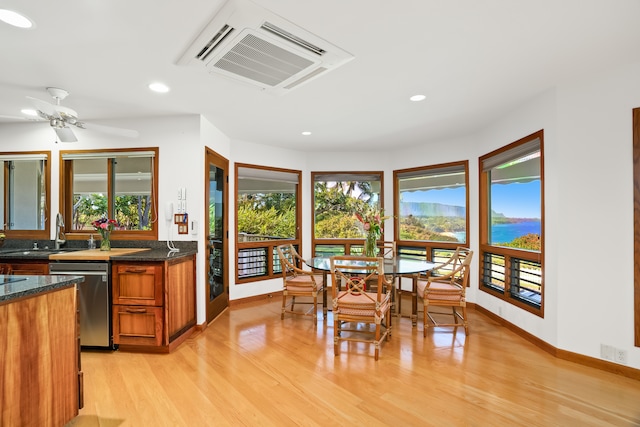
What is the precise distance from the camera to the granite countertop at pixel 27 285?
4.90 ft

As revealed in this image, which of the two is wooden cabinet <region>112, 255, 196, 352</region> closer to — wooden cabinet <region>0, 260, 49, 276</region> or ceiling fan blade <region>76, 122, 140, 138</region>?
wooden cabinet <region>0, 260, 49, 276</region>

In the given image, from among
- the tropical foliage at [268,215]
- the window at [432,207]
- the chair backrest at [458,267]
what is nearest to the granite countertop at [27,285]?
the tropical foliage at [268,215]

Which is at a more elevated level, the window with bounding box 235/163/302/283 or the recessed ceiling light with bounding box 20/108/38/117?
the recessed ceiling light with bounding box 20/108/38/117

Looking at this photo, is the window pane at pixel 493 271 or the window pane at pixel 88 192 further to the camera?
the window pane at pixel 493 271

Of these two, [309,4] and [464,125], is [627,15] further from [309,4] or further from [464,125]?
[464,125]

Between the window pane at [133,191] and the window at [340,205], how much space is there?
270 centimetres

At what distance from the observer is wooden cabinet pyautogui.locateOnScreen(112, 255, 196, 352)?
2885 millimetres

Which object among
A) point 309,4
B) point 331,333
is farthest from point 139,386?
point 309,4

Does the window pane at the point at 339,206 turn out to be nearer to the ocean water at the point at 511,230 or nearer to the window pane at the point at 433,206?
the window pane at the point at 433,206

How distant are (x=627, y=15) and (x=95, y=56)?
11.4 feet

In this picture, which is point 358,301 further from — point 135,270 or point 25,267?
point 25,267

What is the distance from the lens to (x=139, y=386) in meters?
2.35

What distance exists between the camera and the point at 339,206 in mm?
5543

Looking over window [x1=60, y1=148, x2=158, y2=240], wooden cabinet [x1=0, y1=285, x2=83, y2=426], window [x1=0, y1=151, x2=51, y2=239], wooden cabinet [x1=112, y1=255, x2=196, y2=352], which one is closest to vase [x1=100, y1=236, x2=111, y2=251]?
window [x1=60, y1=148, x2=158, y2=240]
